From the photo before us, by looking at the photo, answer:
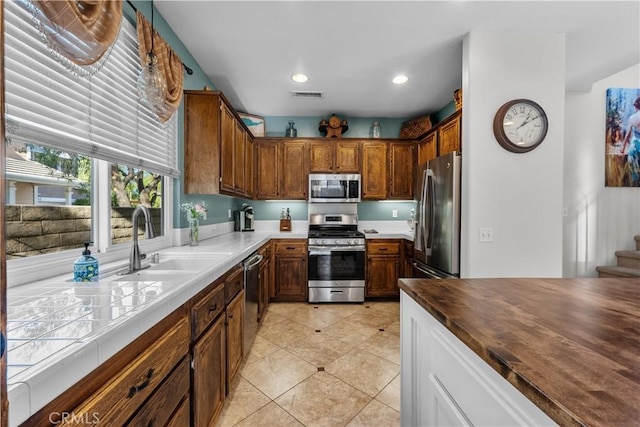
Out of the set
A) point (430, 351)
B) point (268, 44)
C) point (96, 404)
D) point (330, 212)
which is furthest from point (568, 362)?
point (330, 212)

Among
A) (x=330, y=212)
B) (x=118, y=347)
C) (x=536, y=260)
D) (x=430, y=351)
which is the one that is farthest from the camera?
(x=330, y=212)

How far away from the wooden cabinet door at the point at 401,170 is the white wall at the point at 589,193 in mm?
1930

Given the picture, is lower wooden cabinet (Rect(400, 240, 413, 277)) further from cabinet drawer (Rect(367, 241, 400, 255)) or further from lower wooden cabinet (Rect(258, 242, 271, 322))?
lower wooden cabinet (Rect(258, 242, 271, 322))

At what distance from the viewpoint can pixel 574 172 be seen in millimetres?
3551

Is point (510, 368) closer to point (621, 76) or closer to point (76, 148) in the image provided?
point (76, 148)

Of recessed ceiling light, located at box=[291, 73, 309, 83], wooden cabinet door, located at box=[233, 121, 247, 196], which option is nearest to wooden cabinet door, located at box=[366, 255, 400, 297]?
wooden cabinet door, located at box=[233, 121, 247, 196]

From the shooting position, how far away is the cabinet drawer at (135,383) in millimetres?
671

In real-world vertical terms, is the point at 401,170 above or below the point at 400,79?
below

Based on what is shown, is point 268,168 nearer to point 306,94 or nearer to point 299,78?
point 306,94

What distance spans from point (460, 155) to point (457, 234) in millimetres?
693

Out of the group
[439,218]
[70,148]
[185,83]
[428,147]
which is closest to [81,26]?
[70,148]

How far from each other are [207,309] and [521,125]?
2673 millimetres

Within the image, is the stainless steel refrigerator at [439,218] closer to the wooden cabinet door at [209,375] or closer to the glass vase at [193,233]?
the wooden cabinet door at [209,375]

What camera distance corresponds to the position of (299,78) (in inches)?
117
